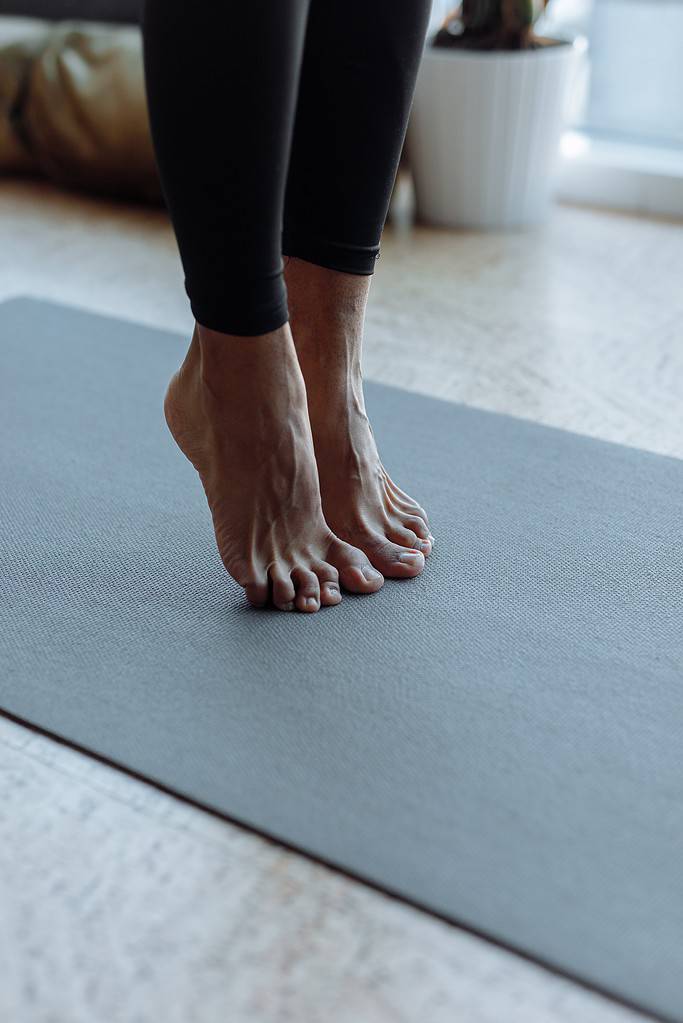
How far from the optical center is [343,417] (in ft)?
3.48

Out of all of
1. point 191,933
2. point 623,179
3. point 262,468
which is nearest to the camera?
point 191,933

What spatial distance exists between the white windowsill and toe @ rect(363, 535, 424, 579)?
1.51 m

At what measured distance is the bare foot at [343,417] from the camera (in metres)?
1.03

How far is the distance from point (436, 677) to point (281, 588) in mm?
166

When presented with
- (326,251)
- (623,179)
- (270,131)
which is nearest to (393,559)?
(326,251)

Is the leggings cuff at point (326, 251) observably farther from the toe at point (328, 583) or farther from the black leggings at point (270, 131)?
the toe at point (328, 583)

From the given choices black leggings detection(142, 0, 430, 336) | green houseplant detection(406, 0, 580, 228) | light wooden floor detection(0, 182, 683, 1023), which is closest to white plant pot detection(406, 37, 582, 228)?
green houseplant detection(406, 0, 580, 228)

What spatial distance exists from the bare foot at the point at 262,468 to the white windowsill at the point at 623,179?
1549mm

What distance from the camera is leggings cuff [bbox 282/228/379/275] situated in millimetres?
1016

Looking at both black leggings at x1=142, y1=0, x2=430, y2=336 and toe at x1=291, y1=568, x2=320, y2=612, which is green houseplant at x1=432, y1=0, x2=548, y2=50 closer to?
black leggings at x1=142, y1=0, x2=430, y2=336

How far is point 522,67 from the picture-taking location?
2096 mm

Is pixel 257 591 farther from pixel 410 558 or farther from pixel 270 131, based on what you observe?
pixel 270 131

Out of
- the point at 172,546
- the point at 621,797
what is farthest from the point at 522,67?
the point at 621,797

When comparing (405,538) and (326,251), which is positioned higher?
(326,251)
